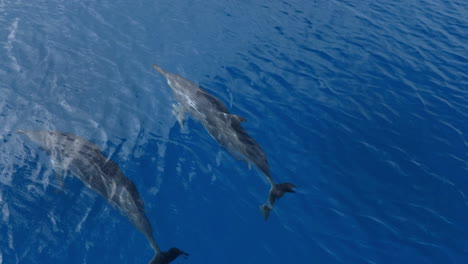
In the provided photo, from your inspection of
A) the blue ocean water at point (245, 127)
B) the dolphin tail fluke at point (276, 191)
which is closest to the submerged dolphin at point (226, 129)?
the dolphin tail fluke at point (276, 191)

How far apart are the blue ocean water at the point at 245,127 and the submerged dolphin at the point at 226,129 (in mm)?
245

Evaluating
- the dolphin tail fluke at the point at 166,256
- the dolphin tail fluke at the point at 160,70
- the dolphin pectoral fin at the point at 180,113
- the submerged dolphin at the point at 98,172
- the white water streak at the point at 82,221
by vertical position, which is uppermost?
the dolphin tail fluke at the point at 160,70

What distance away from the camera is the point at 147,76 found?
1116 cm

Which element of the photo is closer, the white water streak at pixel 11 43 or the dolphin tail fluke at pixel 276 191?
the dolphin tail fluke at pixel 276 191

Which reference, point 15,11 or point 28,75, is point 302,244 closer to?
point 28,75

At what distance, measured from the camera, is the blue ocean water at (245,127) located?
7.43m

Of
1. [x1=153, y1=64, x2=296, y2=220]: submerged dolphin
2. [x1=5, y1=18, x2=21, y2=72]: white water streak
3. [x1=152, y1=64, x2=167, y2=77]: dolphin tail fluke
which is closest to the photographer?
[x1=153, y1=64, x2=296, y2=220]: submerged dolphin

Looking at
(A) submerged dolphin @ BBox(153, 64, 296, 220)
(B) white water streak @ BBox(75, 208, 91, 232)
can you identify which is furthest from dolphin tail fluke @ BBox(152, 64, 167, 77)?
(B) white water streak @ BBox(75, 208, 91, 232)

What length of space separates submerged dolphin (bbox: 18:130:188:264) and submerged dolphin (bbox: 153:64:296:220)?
244 centimetres

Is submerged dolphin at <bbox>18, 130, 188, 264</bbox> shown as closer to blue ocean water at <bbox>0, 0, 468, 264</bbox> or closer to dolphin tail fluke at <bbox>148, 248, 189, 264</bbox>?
dolphin tail fluke at <bbox>148, 248, 189, 264</bbox>

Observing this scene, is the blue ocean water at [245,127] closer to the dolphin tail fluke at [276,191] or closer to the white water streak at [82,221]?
the white water streak at [82,221]

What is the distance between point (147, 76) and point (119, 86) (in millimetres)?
991

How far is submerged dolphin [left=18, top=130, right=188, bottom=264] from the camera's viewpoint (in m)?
7.09

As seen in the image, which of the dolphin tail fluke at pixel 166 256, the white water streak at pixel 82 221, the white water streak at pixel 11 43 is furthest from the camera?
the white water streak at pixel 11 43
